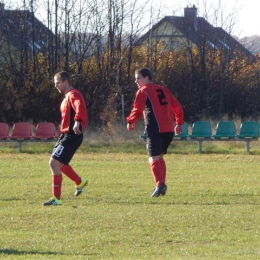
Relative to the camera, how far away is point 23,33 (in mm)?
32469

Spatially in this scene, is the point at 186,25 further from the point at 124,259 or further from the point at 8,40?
the point at 124,259

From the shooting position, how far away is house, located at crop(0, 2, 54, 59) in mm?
32281

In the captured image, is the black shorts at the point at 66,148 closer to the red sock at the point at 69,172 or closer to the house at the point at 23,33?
the red sock at the point at 69,172

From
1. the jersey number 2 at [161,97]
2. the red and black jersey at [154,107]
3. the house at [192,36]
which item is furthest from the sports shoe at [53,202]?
the house at [192,36]

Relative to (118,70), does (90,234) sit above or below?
below

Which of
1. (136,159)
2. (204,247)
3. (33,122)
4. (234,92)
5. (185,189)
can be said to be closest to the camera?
(204,247)

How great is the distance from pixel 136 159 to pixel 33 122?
1240cm

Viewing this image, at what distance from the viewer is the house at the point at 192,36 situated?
36188mm

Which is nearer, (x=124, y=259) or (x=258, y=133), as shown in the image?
→ (x=124, y=259)

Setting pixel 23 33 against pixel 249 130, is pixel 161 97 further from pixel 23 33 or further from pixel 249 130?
pixel 23 33

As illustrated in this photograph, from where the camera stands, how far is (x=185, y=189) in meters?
11.9

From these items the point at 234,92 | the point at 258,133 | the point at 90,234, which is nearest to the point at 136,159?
the point at 258,133

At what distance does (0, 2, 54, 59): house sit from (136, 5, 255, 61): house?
15.4ft

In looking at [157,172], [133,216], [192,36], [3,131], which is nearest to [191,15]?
[192,36]
